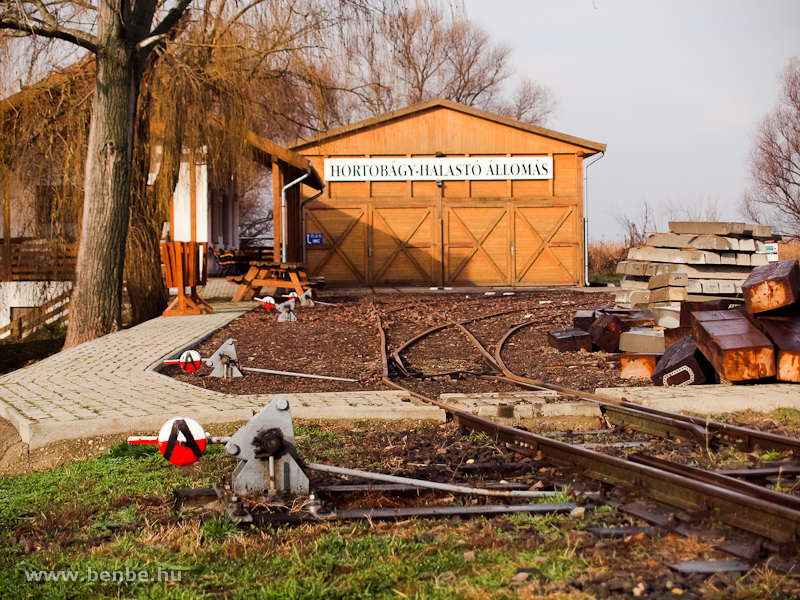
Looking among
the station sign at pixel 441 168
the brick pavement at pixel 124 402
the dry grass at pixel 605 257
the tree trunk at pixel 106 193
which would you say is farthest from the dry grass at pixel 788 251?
the brick pavement at pixel 124 402

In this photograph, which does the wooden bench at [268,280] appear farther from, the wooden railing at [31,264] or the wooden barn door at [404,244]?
the wooden barn door at [404,244]

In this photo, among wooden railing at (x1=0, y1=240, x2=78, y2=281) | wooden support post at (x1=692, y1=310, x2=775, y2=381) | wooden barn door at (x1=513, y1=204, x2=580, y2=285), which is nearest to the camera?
wooden support post at (x1=692, y1=310, x2=775, y2=381)

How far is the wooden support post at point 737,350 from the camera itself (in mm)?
7488

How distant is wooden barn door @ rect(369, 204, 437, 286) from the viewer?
28.1 m

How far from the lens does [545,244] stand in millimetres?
28547

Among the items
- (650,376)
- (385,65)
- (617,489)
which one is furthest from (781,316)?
(385,65)

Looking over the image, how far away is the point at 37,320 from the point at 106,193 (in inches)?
285

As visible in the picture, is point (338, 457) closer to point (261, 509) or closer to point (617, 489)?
point (261, 509)

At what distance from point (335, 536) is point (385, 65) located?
11147mm

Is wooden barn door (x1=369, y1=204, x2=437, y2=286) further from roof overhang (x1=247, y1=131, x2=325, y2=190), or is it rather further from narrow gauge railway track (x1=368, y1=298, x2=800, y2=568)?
narrow gauge railway track (x1=368, y1=298, x2=800, y2=568)

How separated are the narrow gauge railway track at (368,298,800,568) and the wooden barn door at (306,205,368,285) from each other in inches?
795

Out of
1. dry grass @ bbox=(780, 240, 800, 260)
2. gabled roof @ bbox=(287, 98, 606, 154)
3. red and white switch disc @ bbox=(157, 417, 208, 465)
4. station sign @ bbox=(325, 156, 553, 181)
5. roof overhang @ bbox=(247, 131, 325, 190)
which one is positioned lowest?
red and white switch disc @ bbox=(157, 417, 208, 465)

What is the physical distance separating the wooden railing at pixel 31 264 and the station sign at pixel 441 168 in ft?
36.3

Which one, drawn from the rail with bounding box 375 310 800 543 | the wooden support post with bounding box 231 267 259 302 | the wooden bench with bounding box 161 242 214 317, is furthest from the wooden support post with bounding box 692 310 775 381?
the wooden support post with bounding box 231 267 259 302
